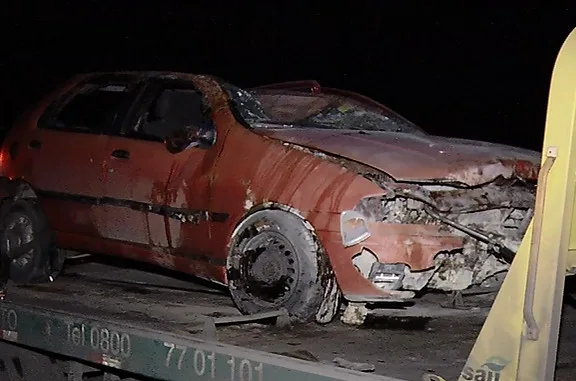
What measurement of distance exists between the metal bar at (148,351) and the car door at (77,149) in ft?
4.46

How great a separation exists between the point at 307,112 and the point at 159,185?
3.56 feet

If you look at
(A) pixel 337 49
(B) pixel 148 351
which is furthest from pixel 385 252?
(A) pixel 337 49

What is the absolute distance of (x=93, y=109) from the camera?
6559 millimetres

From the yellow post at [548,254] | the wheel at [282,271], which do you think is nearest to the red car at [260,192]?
the wheel at [282,271]

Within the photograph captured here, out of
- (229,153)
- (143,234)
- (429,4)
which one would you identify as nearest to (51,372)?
(143,234)

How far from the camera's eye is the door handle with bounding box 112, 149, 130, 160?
5965 millimetres

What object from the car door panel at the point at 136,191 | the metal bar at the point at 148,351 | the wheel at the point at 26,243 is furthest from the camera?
the wheel at the point at 26,243

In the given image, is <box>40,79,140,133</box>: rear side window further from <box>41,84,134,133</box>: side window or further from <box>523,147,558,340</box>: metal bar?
<box>523,147,558,340</box>: metal bar

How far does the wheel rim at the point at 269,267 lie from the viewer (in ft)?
16.6

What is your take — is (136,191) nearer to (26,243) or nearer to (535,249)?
(26,243)

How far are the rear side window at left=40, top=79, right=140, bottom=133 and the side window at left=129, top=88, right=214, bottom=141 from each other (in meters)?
0.15

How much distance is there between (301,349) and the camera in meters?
4.43

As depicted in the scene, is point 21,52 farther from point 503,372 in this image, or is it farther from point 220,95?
point 503,372

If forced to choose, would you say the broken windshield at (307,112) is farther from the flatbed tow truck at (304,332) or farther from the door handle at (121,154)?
the flatbed tow truck at (304,332)
